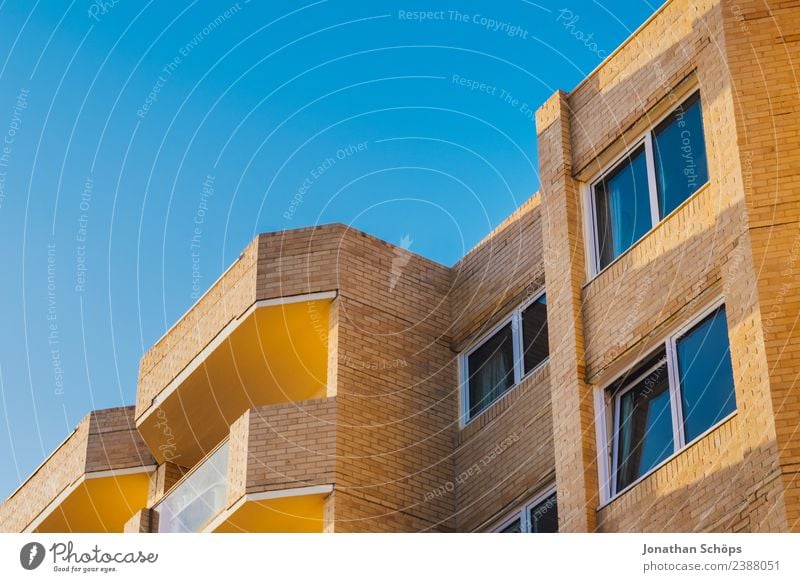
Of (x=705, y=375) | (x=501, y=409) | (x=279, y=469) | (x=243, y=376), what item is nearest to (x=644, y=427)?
(x=705, y=375)

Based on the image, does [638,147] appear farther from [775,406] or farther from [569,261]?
[775,406]

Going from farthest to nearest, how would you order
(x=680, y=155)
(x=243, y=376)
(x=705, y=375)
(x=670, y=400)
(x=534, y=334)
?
(x=243, y=376)
(x=534, y=334)
(x=680, y=155)
(x=670, y=400)
(x=705, y=375)

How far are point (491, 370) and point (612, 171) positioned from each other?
3853mm

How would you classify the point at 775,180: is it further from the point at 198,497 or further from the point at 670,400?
the point at 198,497

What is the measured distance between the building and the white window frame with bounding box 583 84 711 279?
0.03m

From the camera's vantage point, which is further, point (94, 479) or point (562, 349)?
point (94, 479)

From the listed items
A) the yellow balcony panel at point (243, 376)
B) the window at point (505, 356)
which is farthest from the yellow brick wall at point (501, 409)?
the yellow balcony panel at point (243, 376)

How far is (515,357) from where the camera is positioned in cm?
2225

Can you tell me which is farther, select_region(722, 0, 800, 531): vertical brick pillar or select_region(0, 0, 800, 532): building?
select_region(0, 0, 800, 532): building

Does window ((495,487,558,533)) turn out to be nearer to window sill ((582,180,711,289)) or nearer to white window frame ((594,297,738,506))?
white window frame ((594,297,738,506))

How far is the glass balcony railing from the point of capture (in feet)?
71.7

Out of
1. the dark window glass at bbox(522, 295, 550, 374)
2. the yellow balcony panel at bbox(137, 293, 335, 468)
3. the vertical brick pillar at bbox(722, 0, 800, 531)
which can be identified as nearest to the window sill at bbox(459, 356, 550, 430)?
the dark window glass at bbox(522, 295, 550, 374)

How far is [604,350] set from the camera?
18.6 metres
